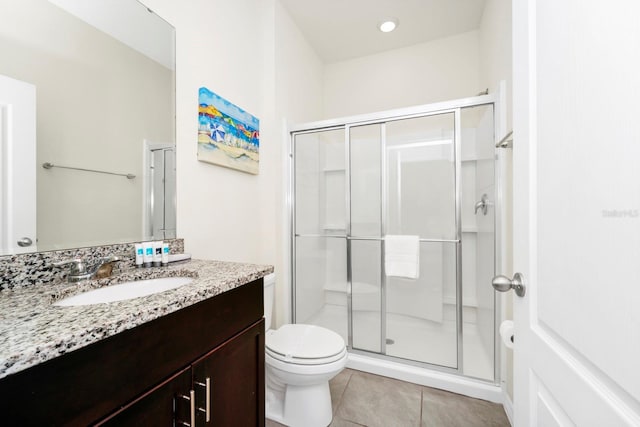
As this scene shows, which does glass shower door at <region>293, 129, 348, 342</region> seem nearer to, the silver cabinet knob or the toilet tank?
the toilet tank

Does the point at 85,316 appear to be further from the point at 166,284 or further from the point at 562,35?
the point at 562,35

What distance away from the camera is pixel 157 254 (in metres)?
1.05

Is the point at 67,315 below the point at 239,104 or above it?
below

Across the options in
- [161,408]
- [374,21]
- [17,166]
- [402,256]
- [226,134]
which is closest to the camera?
[161,408]

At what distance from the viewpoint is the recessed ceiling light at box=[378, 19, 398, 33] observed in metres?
2.16

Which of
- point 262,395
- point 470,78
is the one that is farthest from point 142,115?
point 470,78

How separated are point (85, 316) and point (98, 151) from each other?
762mm

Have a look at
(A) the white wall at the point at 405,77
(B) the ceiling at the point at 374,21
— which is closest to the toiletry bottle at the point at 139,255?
(B) the ceiling at the point at 374,21

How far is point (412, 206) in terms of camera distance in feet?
6.45

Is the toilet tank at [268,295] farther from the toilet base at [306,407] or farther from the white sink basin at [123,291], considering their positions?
the white sink basin at [123,291]

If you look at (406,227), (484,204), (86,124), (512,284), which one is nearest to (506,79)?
(484,204)

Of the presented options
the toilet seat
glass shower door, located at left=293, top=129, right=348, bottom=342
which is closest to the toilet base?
the toilet seat

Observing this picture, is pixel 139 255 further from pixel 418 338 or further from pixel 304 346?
pixel 418 338

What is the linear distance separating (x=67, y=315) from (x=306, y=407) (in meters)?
1.16
